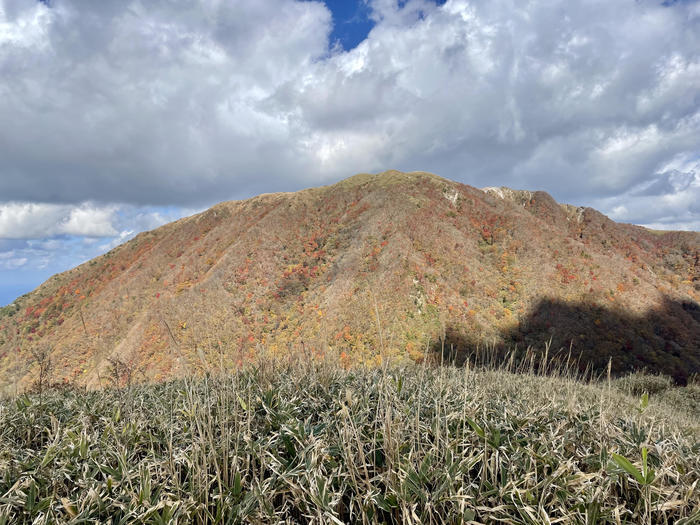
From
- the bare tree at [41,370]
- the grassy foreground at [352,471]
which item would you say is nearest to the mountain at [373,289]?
the bare tree at [41,370]

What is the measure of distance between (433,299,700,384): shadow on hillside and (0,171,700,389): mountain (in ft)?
0.36

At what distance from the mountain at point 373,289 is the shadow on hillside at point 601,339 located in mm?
110

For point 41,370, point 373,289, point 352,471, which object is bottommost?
point 352,471

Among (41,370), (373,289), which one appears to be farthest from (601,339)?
(41,370)

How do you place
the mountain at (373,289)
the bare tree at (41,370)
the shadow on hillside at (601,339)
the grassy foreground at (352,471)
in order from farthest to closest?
1. the mountain at (373,289)
2. the shadow on hillside at (601,339)
3. the bare tree at (41,370)
4. the grassy foreground at (352,471)

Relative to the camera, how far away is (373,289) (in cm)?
2166

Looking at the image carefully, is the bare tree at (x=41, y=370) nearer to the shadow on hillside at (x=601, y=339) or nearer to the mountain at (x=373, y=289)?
the mountain at (x=373, y=289)

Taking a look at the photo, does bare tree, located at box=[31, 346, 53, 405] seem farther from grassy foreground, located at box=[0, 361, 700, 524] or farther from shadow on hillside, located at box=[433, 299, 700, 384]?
shadow on hillside, located at box=[433, 299, 700, 384]

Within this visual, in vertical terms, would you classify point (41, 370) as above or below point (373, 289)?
below

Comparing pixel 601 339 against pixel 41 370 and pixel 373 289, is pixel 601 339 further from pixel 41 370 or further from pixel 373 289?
pixel 41 370

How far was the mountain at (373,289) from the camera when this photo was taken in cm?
2291

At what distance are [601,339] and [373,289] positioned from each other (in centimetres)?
1699

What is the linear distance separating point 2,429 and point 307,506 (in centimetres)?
373

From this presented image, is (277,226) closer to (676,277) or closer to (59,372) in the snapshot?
(59,372)
